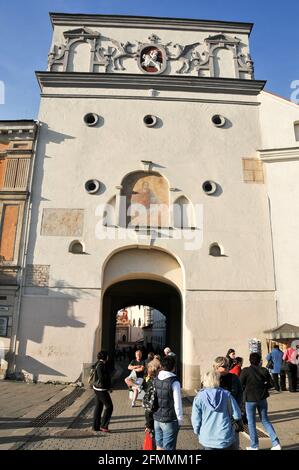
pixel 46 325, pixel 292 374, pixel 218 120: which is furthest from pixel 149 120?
pixel 292 374

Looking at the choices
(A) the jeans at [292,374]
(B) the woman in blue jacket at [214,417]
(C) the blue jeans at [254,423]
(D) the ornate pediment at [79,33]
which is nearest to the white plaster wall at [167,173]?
(A) the jeans at [292,374]

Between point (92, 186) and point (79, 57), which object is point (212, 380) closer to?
point (92, 186)

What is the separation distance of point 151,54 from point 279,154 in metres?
7.73

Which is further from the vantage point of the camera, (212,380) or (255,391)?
(255,391)

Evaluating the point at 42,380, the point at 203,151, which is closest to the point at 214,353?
the point at 42,380

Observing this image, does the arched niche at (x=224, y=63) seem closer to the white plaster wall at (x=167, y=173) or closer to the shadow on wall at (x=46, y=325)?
the white plaster wall at (x=167, y=173)

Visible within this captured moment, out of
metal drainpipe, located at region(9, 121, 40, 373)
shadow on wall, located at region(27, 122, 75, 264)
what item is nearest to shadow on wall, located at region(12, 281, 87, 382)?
metal drainpipe, located at region(9, 121, 40, 373)

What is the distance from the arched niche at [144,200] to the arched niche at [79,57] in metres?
6.07

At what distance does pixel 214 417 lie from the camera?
406cm

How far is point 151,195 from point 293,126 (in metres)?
7.11

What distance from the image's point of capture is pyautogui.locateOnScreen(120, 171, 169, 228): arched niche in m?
15.6

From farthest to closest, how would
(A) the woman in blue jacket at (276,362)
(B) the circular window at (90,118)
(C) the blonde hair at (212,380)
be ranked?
(B) the circular window at (90,118)
(A) the woman in blue jacket at (276,362)
(C) the blonde hair at (212,380)

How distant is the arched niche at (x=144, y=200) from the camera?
15.6 meters

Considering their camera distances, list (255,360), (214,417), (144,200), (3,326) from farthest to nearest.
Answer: (144,200) → (3,326) → (255,360) → (214,417)
